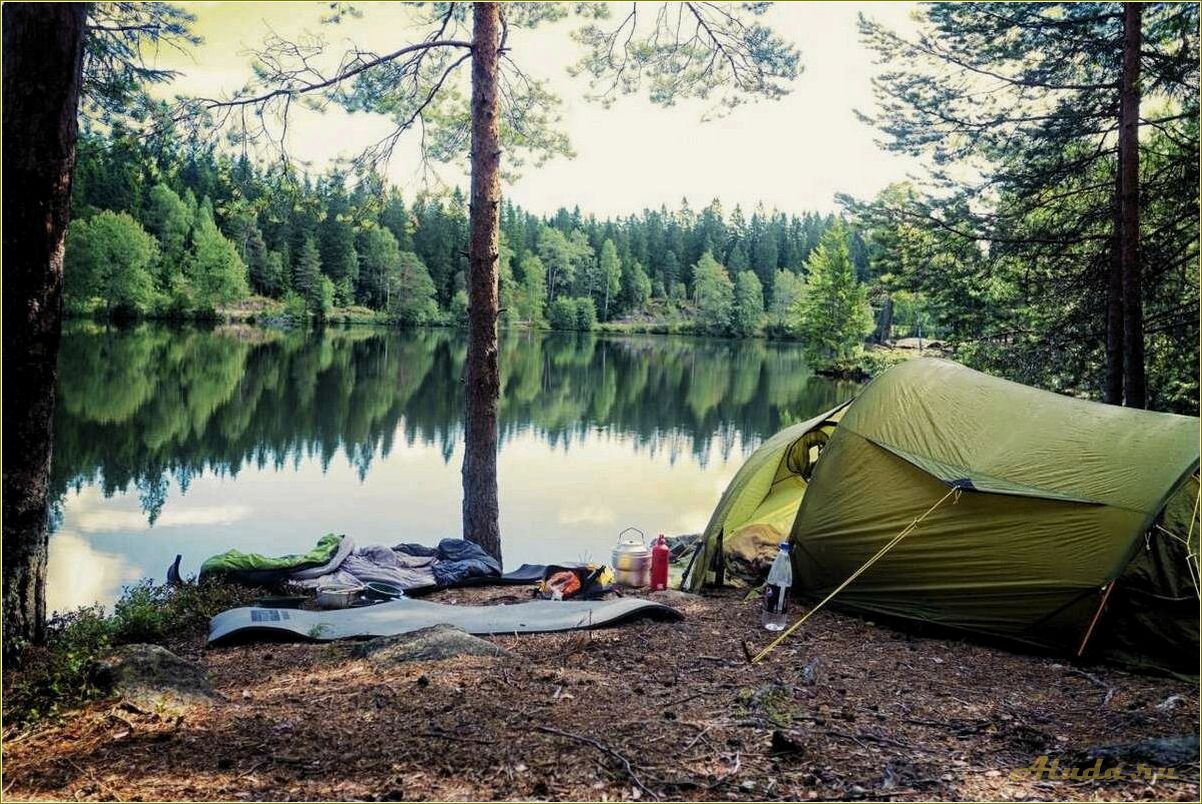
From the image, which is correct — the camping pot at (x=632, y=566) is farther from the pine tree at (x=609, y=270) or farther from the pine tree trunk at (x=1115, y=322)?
the pine tree at (x=609, y=270)

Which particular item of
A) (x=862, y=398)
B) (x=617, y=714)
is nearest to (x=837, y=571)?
(x=862, y=398)

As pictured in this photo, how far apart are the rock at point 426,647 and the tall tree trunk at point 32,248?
5.87 ft

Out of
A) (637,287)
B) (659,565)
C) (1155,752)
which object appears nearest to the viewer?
(1155,752)

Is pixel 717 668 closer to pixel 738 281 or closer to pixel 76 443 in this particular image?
pixel 76 443

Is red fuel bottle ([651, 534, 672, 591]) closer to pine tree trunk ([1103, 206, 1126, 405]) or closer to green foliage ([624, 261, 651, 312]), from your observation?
pine tree trunk ([1103, 206, 1126, 405])

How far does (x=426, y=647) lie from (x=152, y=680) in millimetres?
1383

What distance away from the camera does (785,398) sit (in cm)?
3394

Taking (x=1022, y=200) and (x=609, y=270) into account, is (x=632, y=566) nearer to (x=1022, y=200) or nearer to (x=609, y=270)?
(x=1022, y=200)

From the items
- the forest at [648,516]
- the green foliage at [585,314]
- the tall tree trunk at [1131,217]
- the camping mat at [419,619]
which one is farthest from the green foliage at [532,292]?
the camping mat at [419,619]

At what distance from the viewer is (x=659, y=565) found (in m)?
7.77

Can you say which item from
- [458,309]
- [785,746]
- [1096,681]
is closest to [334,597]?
[785,746]

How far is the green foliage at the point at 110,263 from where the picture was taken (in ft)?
159

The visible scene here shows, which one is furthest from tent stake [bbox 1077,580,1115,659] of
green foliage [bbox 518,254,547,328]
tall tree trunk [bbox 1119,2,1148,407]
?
green foliage [bbox 518,254,547,328]

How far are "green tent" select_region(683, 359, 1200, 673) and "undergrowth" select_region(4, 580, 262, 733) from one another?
160 inches
